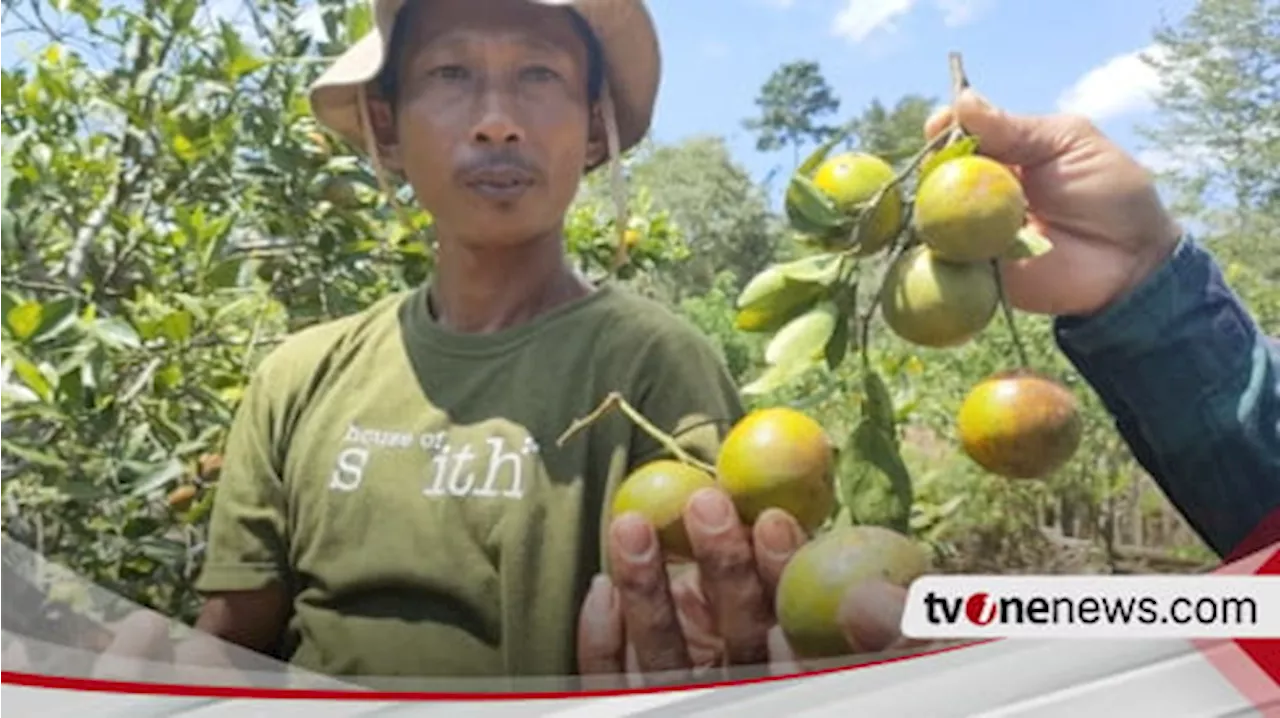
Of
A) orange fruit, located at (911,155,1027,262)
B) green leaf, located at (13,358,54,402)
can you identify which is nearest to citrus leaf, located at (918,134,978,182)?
orange fruit, located at (911,155,1027,262)

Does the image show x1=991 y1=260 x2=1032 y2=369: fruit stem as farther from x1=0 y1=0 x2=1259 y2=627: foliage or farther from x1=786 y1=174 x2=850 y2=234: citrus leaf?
x1=786 y1=174 x2=850 y2=234: citrus leaf

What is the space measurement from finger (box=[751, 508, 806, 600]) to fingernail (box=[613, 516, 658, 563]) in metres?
0.09

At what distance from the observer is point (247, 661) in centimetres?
174

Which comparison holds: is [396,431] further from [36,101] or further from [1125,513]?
[1125,513]

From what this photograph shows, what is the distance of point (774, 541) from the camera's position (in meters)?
1.63

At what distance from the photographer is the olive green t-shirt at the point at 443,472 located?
1.66 m

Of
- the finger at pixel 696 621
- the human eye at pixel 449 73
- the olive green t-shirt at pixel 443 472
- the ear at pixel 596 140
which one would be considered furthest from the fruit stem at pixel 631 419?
the human eye at pixel 449 73

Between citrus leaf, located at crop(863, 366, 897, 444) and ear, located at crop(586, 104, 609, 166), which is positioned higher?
ear, located at crop(586, 104, 609, 166)

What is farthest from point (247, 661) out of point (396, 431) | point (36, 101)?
point (36, 101)

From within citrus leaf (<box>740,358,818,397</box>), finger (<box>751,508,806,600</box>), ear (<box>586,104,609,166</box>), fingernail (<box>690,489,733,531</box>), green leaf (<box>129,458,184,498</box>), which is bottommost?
finger (<box>751,508,806,600</box>)

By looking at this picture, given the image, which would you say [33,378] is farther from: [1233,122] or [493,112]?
[1233,122]

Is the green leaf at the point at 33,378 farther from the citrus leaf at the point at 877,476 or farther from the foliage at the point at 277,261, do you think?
the citrus leaf at the point at 877,476

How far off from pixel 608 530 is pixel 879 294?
1.06 ft

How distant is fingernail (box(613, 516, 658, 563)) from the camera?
5.38ft
